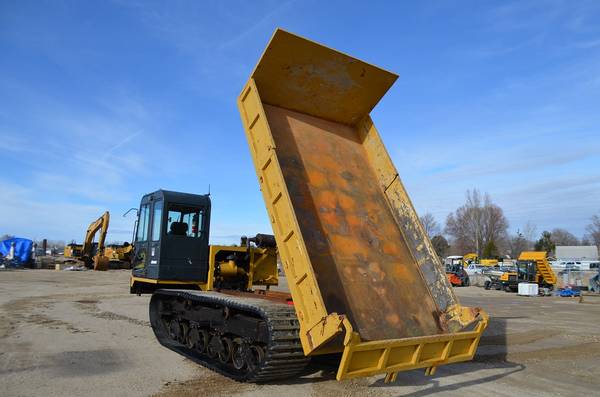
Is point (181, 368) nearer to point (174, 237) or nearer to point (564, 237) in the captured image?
point (174, 237)

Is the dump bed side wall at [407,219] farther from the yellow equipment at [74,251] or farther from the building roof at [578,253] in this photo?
the building roof at [578,253]

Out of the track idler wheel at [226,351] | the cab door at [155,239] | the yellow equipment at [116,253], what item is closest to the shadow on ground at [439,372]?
the track idler wheel at [226,351]

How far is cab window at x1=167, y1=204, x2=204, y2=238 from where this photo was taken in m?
8.83

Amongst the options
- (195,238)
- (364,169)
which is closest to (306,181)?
(364,169)

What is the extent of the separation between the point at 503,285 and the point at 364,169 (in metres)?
30.5

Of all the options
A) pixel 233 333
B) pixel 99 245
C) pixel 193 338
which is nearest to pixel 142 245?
pixel 193 338

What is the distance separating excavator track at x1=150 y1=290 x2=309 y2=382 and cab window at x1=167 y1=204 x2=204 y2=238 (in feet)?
4.04

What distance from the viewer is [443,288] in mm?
5980

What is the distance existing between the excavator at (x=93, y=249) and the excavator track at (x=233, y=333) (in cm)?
2695

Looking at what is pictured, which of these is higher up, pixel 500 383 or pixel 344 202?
pixel 344 202

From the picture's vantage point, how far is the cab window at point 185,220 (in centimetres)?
883

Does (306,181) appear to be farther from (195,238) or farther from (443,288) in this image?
(195,238)

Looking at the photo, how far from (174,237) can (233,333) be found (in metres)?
2.97

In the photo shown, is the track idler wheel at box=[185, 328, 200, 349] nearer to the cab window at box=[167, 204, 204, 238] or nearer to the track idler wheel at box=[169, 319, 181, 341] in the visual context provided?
the track idler wheel at box=[169, 319, 181, 341]
